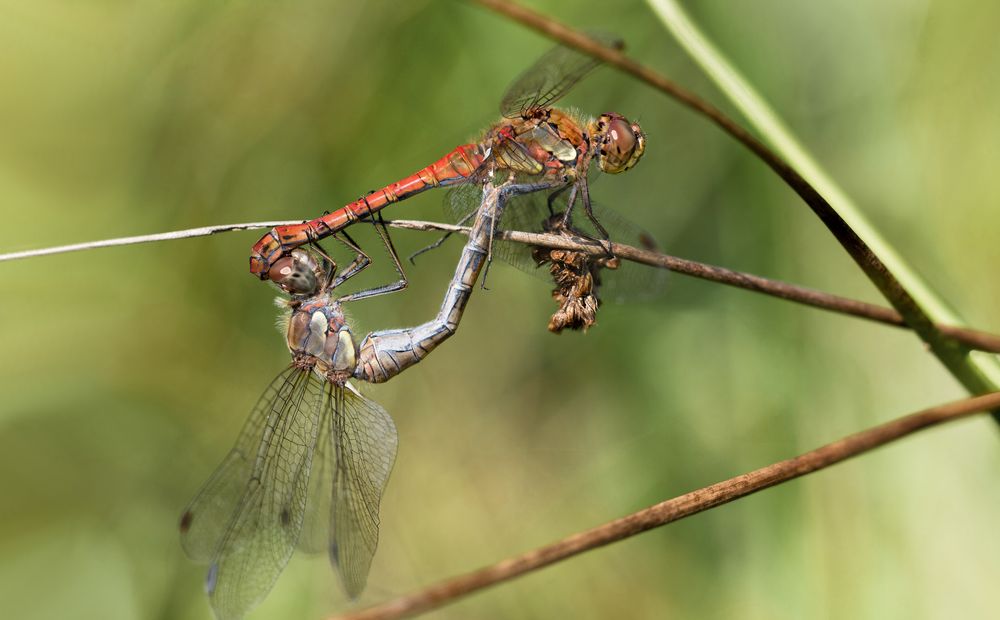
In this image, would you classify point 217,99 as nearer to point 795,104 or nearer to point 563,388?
point 563,388

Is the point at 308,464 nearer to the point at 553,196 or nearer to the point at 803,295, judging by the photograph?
the point at 553,196

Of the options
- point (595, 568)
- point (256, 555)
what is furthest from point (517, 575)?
point (595, 568)

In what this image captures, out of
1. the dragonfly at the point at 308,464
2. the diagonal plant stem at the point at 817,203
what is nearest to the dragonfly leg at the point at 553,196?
the dragonfly at the point at 308,464

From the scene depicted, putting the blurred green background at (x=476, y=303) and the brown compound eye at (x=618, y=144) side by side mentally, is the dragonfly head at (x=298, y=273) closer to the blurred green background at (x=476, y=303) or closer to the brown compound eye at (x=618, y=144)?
the brown compound eye at (x=618, y=144)

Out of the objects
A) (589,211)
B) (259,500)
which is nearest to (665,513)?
(589,211)

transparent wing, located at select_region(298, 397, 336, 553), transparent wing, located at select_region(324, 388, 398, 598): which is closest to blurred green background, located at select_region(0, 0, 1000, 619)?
transparent wing, located at select_region(298, 397, 336, 553)

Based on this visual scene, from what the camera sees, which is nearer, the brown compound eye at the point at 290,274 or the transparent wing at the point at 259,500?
the brown compound eye at the point at 290,274

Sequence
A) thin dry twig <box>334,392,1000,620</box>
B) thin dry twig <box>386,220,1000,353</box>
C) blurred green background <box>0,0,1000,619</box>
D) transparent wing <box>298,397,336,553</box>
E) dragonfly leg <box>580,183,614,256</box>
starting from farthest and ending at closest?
blurred green background <box>0,0,1000,619</box> → transparent wing <box>298,397,336,553</box> → dragonfly leg <box>580,183,614,256</box> → thin dry twig <box>386,220,1000,353</box> → thin dry twig <box>334,392,1000,620</box>

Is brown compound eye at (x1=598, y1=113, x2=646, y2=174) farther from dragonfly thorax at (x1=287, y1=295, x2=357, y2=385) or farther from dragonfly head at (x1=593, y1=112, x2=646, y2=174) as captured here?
dragonfly thorax at (x1=287, y1=295, x2=357, y2=385)
